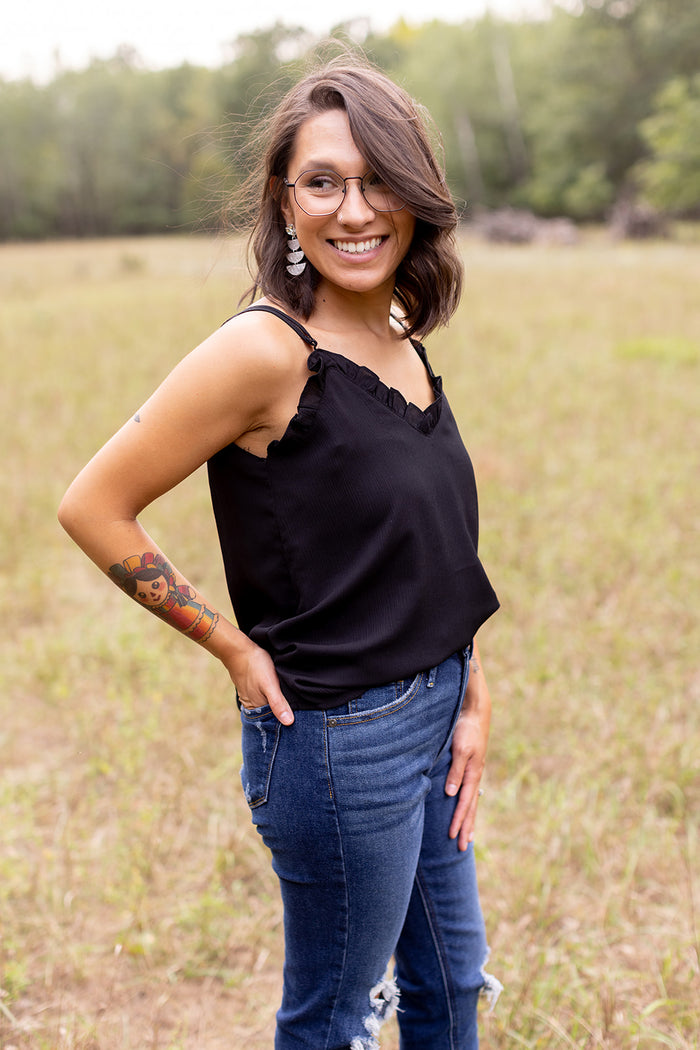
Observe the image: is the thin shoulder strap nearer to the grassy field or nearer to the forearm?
the forearm

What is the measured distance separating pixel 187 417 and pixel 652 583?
3.57 m

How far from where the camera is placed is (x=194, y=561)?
200 inches

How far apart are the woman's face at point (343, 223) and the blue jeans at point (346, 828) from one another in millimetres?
684

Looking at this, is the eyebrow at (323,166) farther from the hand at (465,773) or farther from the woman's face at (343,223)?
the hand at (465,773)

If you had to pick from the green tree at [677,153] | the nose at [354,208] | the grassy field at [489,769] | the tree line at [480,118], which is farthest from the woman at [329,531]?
the green tree at [677,153]

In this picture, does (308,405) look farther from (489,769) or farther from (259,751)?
(489,769)

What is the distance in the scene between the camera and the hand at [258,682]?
1.46 meters

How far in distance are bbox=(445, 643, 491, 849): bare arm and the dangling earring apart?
2.56 ft

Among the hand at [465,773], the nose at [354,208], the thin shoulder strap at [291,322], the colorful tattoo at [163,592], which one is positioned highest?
the nose at [354,208]

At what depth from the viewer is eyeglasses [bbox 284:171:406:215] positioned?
1.48 m

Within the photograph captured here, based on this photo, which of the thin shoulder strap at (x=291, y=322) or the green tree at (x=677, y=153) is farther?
the green tree at (x=677, y=153)

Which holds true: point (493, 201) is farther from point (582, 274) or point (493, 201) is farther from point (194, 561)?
point (194, 561)

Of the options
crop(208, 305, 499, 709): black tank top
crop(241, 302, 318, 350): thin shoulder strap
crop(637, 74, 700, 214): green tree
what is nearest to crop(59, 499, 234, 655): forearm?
crop(208, 305, 499, 709): black tank top

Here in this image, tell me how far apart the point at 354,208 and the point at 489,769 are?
7.66 feet
